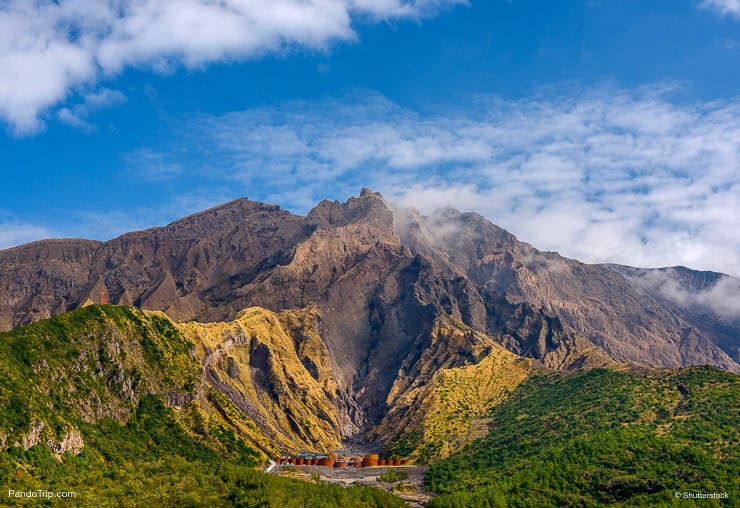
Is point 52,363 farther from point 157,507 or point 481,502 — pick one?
point 481,502

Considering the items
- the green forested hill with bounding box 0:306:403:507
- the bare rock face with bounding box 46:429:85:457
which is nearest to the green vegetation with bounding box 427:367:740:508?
the green forested hill with bounding box 0:306:403:507

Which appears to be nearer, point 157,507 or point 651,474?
point 157,507

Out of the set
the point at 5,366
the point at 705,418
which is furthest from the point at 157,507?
the point at 705,418

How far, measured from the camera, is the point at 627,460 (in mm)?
156875

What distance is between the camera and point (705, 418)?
171m

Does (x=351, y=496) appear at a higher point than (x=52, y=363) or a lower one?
lower

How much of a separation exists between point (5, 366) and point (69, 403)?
22356mm

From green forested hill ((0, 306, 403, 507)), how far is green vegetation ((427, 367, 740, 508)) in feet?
94.1

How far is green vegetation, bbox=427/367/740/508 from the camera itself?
145 meters

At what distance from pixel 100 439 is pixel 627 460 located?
112628mm

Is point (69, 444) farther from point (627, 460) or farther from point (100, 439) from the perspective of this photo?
point (627, 460)

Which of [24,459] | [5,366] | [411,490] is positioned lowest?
[411,490]

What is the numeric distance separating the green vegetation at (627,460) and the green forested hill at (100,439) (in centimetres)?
2868

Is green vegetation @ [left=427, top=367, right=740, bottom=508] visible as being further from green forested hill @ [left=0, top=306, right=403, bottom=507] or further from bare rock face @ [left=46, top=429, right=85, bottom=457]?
bare rock face @ [left=46, top=429, right=85, bottom=457]
